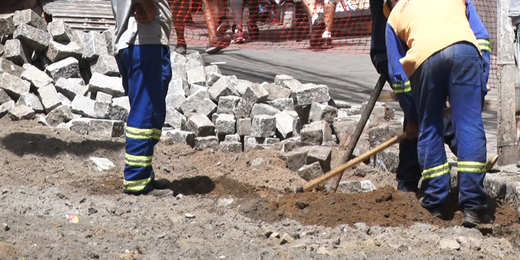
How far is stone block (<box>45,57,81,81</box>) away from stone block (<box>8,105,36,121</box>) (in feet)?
2.94

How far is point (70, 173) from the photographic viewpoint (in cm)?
722

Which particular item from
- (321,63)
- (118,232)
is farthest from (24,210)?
(321,63)

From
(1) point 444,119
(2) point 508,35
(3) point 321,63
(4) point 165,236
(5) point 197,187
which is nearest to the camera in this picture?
(4) point 165,236

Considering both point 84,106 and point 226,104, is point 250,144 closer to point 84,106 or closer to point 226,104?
point 226,104

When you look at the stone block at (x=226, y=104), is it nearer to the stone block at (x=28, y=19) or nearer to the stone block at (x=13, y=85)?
the stone block at (x=13, y=85)

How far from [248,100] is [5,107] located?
262cm

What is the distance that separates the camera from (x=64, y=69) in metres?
10.0

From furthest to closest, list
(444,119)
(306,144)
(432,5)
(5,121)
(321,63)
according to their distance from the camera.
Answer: (321,63), (5,121), (306,144), (444,119), (432,5)

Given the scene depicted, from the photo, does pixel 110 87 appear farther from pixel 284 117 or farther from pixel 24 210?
pixel 24 210

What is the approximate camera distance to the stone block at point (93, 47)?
10203 millimetres

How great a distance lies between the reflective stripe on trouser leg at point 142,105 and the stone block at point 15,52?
4207 mm

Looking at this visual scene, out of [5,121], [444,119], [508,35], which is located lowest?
[5,121]

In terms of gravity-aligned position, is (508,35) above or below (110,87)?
above

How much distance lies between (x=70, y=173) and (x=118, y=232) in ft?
6.58
